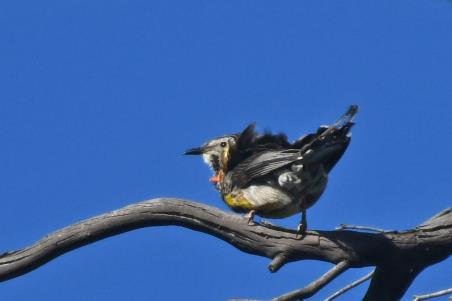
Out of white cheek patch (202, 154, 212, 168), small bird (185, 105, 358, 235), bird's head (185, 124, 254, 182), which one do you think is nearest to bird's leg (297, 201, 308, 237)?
small bird (185, 105, 358, 235)

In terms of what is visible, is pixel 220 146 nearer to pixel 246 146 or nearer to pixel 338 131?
pixel 246 146

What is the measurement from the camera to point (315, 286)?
14.8ft

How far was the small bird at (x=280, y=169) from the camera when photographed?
5727 millimetres

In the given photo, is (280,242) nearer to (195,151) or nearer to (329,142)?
(329,142)

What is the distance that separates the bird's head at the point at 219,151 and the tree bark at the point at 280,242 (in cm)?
168

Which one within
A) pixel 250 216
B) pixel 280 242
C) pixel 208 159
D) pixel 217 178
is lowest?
pixel 280 242

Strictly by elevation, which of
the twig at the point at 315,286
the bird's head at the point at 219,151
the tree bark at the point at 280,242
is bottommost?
the twig at the point at 315,286

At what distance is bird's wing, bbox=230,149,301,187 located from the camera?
5961 mm

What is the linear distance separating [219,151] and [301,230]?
235cm

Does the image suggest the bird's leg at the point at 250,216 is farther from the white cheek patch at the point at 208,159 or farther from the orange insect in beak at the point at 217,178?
the white cheek patch at the point at 208,159

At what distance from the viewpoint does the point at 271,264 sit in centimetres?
482

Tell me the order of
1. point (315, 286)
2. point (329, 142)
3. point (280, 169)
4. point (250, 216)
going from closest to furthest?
point (315, 286) < point (250, 216) < point (329, 142) < point (280, 169)

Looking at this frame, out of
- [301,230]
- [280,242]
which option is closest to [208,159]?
[301,230]

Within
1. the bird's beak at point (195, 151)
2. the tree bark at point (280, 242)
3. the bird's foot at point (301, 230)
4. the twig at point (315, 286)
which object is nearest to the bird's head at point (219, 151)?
the bird's beak at point (195, 151)
